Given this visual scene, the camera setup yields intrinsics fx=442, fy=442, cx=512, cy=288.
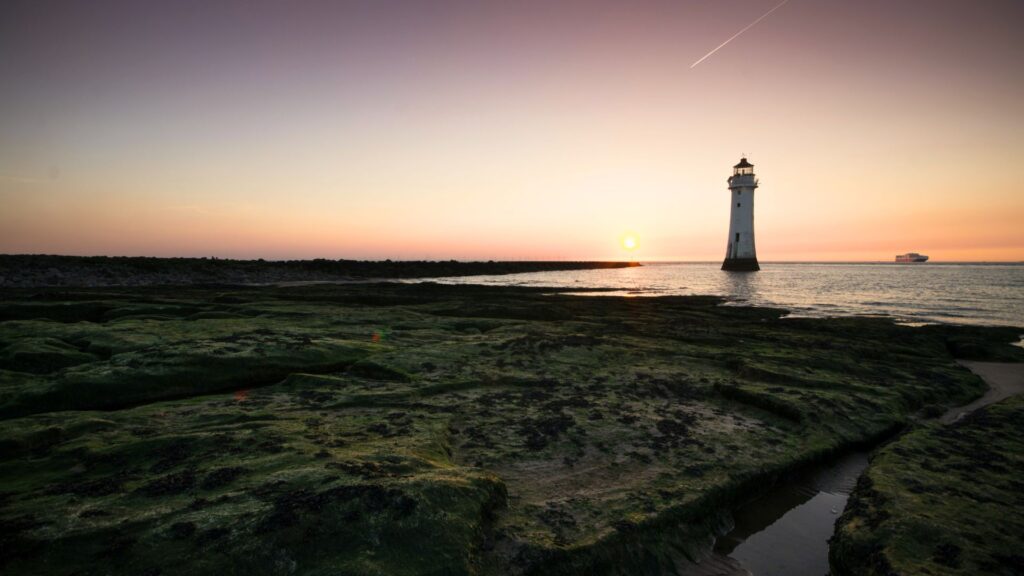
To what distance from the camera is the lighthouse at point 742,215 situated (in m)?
88.3

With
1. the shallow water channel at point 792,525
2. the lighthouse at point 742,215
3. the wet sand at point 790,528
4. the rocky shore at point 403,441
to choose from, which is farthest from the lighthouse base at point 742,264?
the shallow water channel at point 792,525

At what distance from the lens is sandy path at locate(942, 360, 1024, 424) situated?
384 inches

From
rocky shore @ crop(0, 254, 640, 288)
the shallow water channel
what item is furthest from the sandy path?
rocky shore @ crop(0, 254, 640, 288)

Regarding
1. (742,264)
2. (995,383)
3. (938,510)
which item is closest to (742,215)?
(742,264)

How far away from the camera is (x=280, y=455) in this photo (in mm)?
5152

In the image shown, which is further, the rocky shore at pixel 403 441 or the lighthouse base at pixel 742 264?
the lighthouse base at pixel 742 264

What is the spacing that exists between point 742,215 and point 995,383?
282ft

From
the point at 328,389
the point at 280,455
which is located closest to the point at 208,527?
the point at 280,455

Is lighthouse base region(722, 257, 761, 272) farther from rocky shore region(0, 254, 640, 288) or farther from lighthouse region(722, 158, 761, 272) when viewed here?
rocky shore region(0, 254, 640, 288)

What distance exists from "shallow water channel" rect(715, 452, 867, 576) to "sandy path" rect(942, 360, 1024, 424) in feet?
16.1

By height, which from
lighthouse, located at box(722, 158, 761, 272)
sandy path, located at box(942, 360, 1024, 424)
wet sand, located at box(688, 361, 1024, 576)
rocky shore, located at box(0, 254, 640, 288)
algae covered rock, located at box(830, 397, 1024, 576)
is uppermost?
lighthouse, located at box(722, 158, 761, 272)

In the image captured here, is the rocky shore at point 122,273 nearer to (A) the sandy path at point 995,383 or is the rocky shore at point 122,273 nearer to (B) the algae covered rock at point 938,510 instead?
(B) the algae covered rock at point 938,510

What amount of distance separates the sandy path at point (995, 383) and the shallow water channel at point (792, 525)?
4913 mm

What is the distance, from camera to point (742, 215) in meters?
89.8
